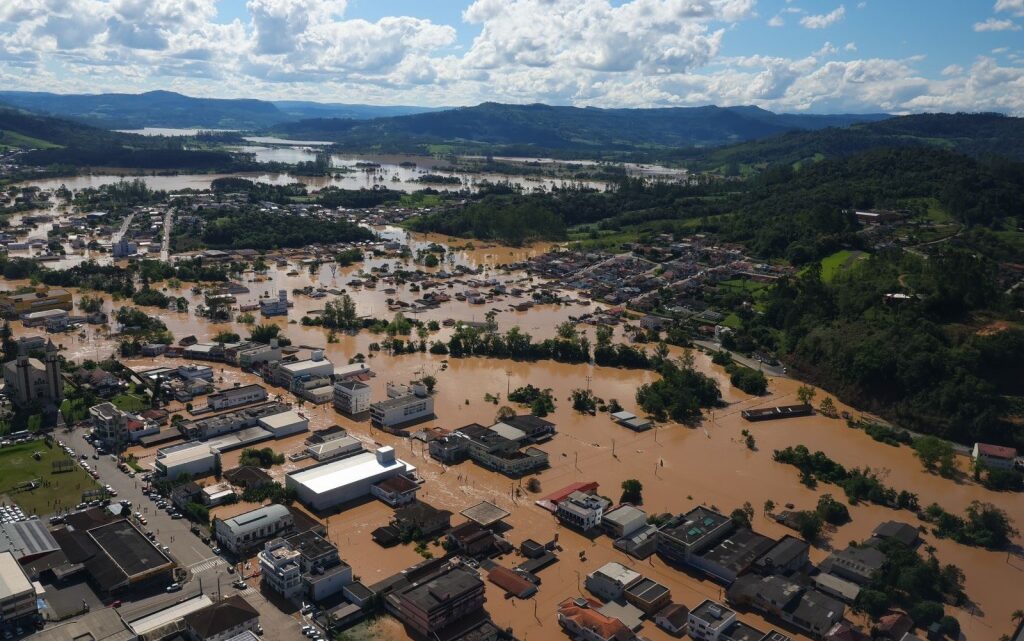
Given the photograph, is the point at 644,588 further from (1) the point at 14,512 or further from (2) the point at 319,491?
(1) the point at 14,512

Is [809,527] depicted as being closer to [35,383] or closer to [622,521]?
[622,521]

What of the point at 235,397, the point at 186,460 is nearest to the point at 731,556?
the point at 186,460

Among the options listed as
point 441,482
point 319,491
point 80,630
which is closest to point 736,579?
point 441,482

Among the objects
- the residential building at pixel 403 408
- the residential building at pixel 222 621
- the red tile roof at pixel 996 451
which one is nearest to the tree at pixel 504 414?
the residential building at pixel 403 408

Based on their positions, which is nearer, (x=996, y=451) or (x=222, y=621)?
(x=222, y=621)

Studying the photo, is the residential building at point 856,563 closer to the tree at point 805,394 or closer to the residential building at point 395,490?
the residential building at point 395,490
